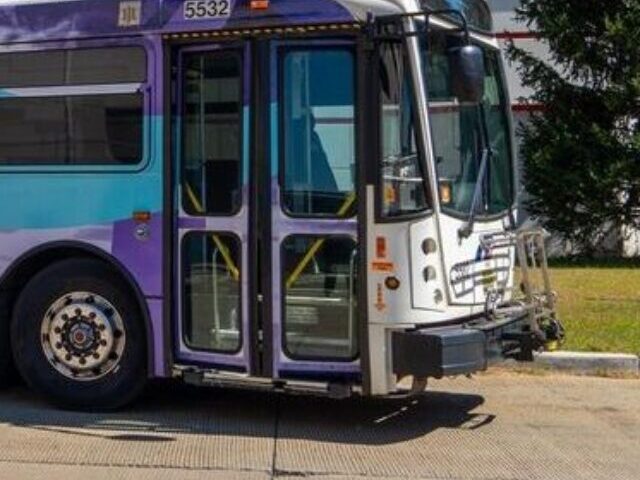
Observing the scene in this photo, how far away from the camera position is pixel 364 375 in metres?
6.91

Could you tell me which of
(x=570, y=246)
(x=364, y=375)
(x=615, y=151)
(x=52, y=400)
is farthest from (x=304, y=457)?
(x=570, y=246)

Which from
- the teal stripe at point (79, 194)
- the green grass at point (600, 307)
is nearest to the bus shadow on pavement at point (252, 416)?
the teal stripe at point (79, 194)

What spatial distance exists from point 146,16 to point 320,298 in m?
2.31

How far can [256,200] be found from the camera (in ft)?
23.4

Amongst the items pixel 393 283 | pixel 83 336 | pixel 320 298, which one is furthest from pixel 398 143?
pixel 83 336

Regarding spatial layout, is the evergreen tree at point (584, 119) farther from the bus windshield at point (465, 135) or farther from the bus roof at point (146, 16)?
the bus roof at point (146, 16)

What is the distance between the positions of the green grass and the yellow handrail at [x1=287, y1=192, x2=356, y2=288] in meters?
3.68

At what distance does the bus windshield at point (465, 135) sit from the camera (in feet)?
23.1

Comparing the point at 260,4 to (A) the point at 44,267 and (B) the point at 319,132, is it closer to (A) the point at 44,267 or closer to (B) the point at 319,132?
(B) the point at 319,132

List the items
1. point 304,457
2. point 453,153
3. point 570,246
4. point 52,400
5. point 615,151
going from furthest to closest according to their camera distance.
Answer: point 570,246
point 615,151
point 52,400
point 453,153
point 304,457

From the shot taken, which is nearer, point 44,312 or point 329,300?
point 329,300

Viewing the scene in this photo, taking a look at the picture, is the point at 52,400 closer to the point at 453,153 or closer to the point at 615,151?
the point at 453,153

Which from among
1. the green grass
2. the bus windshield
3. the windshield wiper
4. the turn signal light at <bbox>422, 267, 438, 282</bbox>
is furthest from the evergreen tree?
the turn signal light at <bbox>422, 267, 438, 282</bbox>

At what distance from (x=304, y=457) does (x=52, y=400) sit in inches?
86.3
